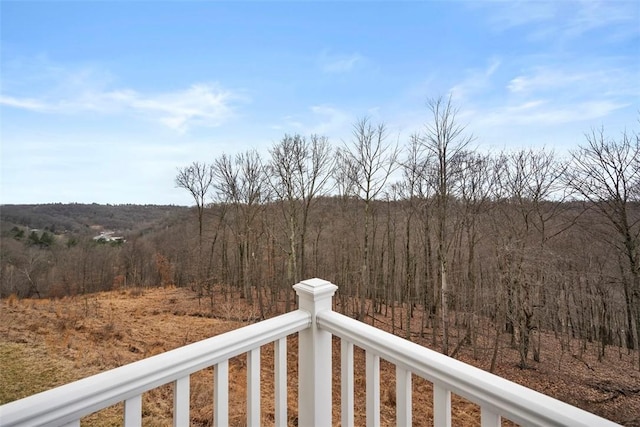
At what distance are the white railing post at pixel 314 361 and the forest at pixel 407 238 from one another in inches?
265

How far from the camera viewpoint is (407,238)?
29.8ft

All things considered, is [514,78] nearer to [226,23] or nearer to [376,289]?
[226,23]

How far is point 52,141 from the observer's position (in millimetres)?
5566

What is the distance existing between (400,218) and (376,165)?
1.86 metres

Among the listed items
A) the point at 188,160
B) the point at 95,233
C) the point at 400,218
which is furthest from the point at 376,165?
the point at 95,233

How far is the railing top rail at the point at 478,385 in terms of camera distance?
1.75 ft

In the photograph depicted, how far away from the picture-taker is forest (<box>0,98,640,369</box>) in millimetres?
6324

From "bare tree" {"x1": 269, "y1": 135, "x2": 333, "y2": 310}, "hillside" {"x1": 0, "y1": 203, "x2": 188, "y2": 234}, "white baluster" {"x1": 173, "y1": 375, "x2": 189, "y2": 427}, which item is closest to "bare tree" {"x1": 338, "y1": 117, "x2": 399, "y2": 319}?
"bare tree" {"x1": 269, "y1": 135, "x2": 333, "y2": 310}

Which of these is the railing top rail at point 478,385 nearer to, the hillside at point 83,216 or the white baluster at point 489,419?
the white baluster at point 489,419

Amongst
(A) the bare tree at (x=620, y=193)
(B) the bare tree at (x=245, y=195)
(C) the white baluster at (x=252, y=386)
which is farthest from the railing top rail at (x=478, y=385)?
(B) the bare tree at (x=245, y=195)

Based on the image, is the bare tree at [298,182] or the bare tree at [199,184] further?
→ the bare tree at [199,184]

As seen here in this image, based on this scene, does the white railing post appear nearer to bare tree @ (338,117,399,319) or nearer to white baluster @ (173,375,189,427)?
white baluster @ (173,375,189,427)

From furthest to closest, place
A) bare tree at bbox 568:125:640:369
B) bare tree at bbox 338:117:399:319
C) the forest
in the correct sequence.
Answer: bare tree at bbox 338:117:399:319
the forest
bare tree at bbox 568:125:640:369

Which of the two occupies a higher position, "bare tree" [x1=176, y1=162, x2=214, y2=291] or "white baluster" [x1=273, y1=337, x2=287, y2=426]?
"bare tree" [x1=176, y1=162, x2=214, y2=291]
